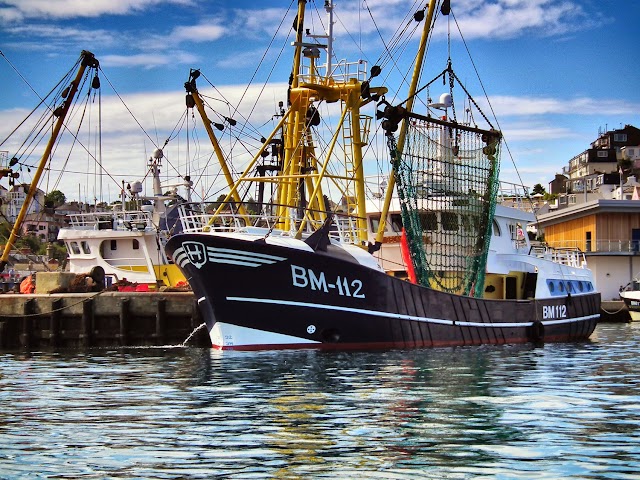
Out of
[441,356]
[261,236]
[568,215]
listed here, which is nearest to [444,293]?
[441,356]

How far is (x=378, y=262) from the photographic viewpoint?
2950cm

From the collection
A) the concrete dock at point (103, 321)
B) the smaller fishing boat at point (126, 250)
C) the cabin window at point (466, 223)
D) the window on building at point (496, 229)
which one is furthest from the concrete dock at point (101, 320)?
the window on building at point (496, 229)

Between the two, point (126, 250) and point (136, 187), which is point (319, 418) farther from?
point (136, 187)

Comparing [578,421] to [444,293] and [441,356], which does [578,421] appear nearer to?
[441,356]

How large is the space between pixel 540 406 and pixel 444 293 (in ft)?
40.3

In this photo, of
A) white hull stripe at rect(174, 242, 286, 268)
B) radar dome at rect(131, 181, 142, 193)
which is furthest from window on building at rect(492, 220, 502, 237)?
radar dome at rect(131, 181, 142, 193)

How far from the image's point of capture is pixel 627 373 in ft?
71.9

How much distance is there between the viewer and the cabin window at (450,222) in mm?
30844

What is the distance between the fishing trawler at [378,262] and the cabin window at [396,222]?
0.74ft

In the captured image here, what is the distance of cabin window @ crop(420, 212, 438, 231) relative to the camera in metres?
30.3

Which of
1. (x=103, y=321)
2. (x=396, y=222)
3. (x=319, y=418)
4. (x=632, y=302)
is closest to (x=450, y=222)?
(x=396, y=222)

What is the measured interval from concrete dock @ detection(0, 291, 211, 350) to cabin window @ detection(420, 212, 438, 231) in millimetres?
7533

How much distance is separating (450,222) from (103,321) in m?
11.3

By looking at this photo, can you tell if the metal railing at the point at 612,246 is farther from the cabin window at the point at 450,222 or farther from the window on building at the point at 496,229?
the cabin window at the point at 450,222
